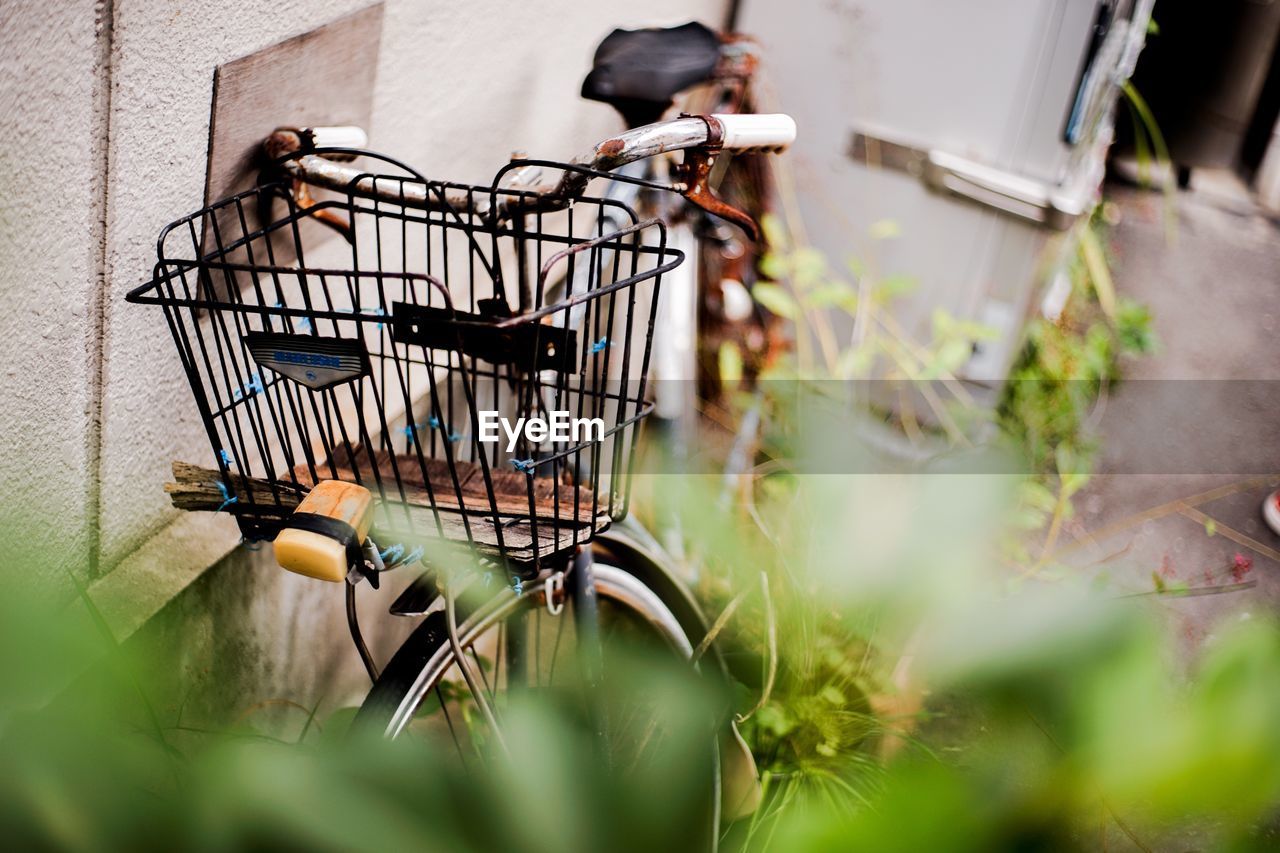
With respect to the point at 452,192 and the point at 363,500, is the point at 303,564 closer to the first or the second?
the point at 363,500

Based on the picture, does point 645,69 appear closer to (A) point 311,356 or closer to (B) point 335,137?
(B) point 335,137

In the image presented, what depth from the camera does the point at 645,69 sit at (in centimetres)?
198

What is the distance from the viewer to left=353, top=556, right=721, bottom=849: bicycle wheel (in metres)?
1.36

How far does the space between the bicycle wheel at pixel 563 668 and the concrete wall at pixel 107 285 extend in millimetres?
368

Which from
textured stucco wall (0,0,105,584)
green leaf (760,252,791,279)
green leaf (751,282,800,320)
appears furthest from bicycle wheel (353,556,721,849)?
green leaf (760,252,791,279)

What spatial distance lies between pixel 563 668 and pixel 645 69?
1315 mm

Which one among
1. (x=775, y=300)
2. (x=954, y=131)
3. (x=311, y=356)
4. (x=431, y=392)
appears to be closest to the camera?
(x=311, y=356)

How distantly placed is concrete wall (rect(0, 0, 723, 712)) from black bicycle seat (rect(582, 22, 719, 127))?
468mm

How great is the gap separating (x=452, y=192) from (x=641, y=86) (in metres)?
0.54

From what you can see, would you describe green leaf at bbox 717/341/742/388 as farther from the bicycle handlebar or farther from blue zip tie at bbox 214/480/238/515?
blue zip tie at bbox 214/480/238/515

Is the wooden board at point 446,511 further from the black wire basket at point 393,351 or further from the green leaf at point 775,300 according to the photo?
the green leaf at point 775,300

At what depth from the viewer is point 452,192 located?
169 centimetres

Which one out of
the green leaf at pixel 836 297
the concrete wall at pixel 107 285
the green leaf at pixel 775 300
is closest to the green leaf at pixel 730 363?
the green leaf at pixel 775 300

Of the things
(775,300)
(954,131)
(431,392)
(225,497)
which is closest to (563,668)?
(431,392)
